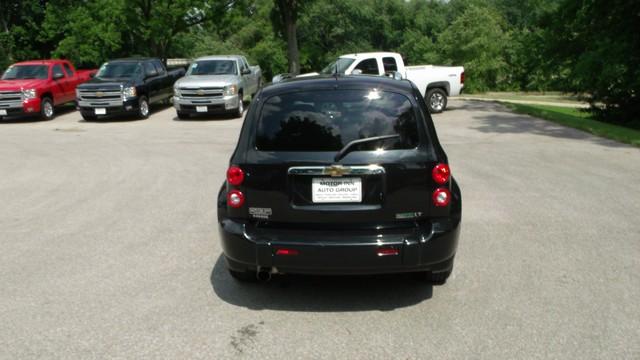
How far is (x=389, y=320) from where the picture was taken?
14.6ft

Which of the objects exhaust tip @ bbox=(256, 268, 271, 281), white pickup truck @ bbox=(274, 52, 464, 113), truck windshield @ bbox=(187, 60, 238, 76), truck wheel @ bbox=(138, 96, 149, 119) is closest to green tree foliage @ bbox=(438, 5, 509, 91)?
white pickup truck @ bbox=(274, 52, 464, 113)

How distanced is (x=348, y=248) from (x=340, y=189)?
1.46 ft

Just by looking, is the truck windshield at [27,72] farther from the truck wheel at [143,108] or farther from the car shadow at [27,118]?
the truck wheel at [143,108]

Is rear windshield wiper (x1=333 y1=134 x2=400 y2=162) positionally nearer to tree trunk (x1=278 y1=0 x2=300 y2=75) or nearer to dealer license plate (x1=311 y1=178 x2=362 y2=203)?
dealer license plate (x1=311 y1=178 x2=362 y2=203)

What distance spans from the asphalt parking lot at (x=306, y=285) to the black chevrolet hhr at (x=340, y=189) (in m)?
0.44

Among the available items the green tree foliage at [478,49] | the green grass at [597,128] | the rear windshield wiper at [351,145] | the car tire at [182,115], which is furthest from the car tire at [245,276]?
the green tree foliage at [478,49]

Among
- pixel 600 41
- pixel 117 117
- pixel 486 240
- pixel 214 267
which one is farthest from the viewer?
pixel 117 117

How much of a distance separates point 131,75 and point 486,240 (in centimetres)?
1661

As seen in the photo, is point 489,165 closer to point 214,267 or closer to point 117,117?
point 214,267

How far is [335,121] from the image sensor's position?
459 cm

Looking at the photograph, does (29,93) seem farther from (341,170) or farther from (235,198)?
(341,170)

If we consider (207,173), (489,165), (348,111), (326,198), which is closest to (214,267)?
(326,198)

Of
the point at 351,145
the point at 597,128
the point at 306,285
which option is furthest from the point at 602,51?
the point at 351,145

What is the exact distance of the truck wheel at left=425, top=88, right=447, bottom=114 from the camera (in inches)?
781
